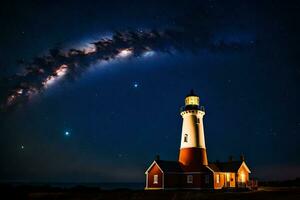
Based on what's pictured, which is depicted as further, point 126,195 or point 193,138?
point 193,138

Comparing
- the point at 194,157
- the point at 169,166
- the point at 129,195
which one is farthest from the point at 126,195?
the point at 194,157

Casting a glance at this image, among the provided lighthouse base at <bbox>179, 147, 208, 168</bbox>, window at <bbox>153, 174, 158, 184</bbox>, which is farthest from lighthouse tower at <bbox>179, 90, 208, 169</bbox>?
window at <bbox>153, 174, 158, 184</bbox>

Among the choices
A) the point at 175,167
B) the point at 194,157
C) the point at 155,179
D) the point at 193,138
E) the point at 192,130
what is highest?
the point at 192,130

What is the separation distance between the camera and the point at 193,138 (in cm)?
3884

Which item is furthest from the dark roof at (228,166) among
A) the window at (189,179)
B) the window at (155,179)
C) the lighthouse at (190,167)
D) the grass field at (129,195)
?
the grass field at (129,195)

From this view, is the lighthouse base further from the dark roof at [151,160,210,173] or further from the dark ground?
the dark ground

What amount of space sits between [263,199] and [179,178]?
15663 millimetres

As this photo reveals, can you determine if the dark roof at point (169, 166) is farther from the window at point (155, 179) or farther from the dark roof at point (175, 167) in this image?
the window at point (155, 179)

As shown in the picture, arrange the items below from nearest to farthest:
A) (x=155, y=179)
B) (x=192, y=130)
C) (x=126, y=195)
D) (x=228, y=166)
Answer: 1. (x=126, y=195)
2. (x=155, y=179)
3. (x=192, y=130)
4. (x=228, y=166)

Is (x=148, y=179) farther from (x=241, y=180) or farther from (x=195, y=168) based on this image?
(x=241, y=180)

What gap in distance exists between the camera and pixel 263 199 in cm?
2441

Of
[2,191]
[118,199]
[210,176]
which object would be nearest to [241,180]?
[210,176]

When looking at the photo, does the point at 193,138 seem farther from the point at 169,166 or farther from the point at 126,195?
the point at 126,195

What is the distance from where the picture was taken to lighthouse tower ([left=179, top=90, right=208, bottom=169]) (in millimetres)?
38750
